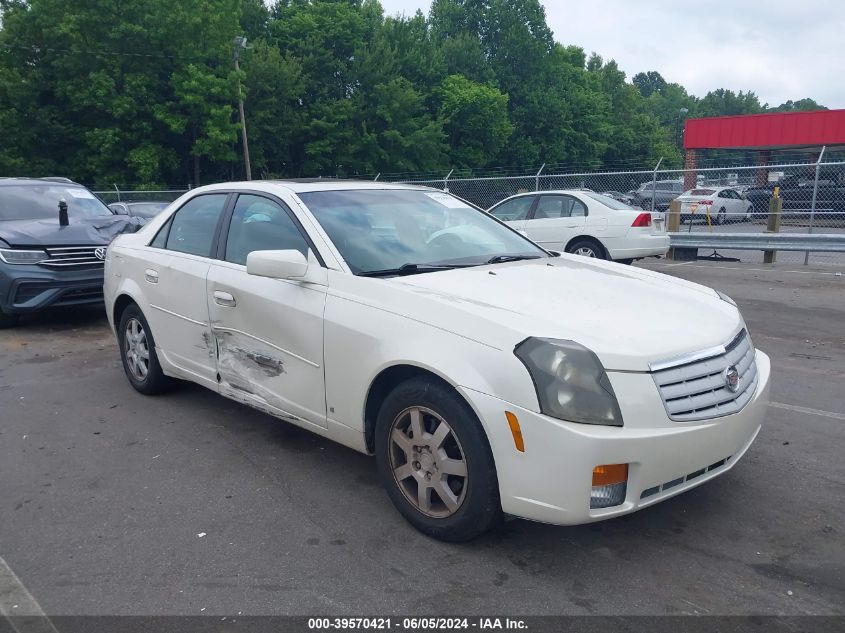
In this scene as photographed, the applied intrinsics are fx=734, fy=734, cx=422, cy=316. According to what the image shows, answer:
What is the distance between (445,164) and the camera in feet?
165

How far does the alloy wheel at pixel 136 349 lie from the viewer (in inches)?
212

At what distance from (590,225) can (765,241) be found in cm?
395

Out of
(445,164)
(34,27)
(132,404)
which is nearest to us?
(132,404)

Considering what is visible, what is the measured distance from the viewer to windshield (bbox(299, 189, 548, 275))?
3.95 metres

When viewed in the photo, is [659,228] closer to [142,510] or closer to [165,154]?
[142,510]

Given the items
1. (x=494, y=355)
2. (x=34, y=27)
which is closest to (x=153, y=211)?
(x=494, y=355)

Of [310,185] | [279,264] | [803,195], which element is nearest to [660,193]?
[803,195]

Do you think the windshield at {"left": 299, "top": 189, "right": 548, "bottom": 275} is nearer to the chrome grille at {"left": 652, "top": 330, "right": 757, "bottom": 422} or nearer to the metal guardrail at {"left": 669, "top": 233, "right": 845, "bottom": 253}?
the chrome grille at {"left": 652, "top": 330, "right": 757, "bottom": 422}

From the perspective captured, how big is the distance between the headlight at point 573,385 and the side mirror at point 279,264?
1.36 metres

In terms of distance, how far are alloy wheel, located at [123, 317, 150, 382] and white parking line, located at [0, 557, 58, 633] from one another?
2.45m

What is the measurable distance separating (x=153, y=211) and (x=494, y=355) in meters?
15.1

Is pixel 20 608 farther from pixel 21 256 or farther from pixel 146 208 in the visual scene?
pixel 146 208

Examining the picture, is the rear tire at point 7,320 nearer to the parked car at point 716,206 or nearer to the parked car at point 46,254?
the parked car at point 46,254

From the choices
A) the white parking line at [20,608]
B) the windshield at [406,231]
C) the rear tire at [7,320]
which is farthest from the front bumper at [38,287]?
the white parking line at [20,608]
